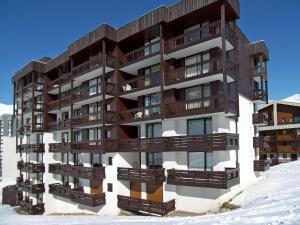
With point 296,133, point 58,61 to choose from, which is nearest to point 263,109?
point 296,133

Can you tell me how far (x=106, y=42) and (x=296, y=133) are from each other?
40525 mm

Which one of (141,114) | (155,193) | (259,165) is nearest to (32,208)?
(155,193)

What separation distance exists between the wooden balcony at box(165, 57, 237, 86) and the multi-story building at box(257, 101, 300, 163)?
32.4 metres

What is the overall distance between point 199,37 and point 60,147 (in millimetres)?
Result: 21206

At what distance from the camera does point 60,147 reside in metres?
31.6

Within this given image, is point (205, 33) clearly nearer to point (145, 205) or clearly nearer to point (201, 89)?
point (201, 89)

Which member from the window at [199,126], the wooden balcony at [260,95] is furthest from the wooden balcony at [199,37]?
the wooden balcony at [260,95]

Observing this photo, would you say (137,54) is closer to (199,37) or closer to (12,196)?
(199,37)

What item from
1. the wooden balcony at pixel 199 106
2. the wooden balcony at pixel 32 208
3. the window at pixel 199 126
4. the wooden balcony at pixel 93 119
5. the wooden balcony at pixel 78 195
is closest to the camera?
the wooden balcony at pixel 199 106

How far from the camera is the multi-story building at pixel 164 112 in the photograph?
65.4 feet

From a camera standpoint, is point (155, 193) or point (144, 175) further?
point (155, 193)

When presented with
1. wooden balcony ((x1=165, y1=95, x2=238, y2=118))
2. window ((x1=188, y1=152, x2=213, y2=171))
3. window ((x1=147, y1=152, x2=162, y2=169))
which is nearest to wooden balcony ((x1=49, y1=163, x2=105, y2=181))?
window ((x1=147, y1=152, x2=162, y2=169))

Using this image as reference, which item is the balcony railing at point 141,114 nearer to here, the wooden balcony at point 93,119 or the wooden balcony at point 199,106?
the wooden balcony at point 93,119

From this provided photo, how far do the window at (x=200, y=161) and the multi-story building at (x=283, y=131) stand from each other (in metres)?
31.3
